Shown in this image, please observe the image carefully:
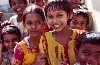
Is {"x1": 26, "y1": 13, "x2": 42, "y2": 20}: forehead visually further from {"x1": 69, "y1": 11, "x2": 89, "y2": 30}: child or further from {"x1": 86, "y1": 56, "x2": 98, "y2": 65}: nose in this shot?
{"x1": 86, "y1": 56, "x2": 98, "y2": 65}: nose

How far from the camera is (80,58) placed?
2.16m

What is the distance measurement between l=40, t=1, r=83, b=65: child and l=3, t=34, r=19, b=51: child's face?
82 cm

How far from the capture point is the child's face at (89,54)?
2.04m

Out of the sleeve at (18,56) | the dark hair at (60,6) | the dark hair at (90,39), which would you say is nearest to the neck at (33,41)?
the sleeve at (18,56)

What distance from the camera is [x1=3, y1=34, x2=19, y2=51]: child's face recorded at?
340 centimetres

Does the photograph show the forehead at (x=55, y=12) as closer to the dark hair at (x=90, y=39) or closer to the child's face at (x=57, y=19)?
the child's face at (x=57, y=19)

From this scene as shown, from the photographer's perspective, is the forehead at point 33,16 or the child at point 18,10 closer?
the forehead at point 33,16

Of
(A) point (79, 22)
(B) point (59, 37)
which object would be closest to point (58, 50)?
(B) point (59, 37)

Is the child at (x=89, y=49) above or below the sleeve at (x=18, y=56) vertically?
above

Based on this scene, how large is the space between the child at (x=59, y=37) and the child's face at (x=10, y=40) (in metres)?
0.82

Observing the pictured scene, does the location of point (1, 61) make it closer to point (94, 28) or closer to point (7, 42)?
point (7, 42)

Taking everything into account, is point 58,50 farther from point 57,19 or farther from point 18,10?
point 18,10

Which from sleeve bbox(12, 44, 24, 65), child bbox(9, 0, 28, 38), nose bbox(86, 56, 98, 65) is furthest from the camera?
child bbox(9, 0, 28, 38)

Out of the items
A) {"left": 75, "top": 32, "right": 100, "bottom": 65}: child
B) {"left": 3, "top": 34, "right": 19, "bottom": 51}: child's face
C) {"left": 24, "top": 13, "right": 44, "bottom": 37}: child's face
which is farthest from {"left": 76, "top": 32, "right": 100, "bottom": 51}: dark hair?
Answer: {"left": 3, "top": 34, "right": 19, "bottom": 51}: child's face
